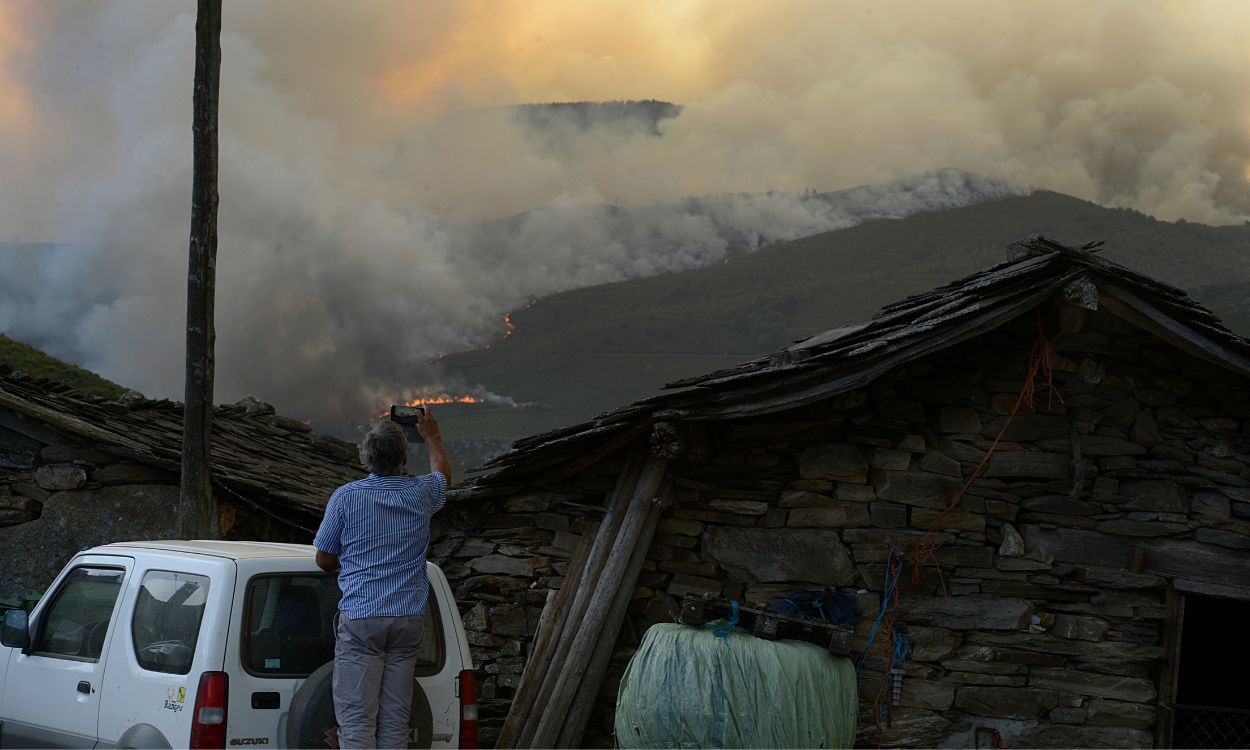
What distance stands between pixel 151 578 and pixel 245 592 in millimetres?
704

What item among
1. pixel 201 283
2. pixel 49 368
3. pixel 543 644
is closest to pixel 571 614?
pixel 543 644

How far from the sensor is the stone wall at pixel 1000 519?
25.1 feet

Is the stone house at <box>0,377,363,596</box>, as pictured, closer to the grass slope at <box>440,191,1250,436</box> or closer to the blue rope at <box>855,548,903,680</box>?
the blue rope at <box>855,548,903,680</box>

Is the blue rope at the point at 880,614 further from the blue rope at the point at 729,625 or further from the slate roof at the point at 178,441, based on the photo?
the slate roof at the point at 178,441

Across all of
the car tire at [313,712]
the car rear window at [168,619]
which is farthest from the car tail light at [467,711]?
the car rear window at [168,619]

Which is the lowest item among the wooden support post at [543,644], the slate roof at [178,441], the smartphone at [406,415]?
the wooden support post at [543,644]

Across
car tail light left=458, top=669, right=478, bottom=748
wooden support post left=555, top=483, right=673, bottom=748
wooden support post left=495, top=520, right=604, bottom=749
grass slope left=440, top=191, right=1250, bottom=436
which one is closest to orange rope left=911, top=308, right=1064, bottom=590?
wooden support post left=555, top=483, right=673, bottom=748

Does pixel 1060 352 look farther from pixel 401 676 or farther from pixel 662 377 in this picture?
pixel 662 377

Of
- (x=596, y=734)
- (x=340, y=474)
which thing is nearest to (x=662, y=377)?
(x=340, y=474)

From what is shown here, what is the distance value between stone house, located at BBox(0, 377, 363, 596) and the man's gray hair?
18.0 ft

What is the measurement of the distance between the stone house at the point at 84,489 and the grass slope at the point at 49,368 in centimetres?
1183

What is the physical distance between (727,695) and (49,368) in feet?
67.2

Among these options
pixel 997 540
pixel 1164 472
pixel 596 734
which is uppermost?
pixel 1164 472

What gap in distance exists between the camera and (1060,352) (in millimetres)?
7863
